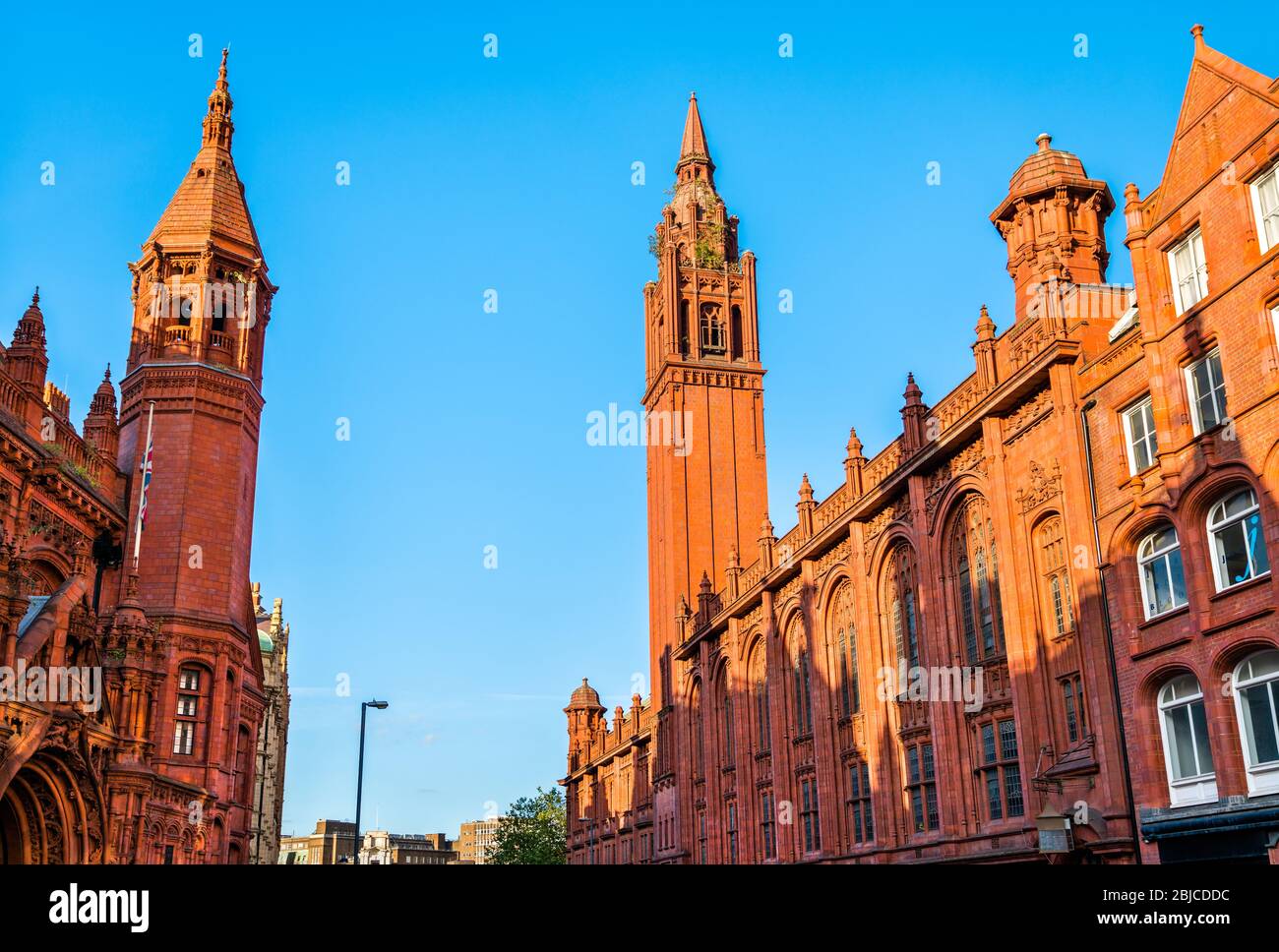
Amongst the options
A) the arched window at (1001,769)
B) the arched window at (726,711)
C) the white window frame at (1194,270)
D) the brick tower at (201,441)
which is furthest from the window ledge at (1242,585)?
the arched window at (726,711)

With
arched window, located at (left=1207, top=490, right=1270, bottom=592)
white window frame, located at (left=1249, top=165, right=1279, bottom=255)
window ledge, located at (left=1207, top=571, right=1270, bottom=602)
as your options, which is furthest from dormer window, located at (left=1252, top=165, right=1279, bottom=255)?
window ledge, located at (left=1207, top=571, right=1270, bottom=602)

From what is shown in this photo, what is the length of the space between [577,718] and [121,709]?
228 ft

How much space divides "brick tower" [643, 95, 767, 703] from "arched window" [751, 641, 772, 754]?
17.3 meters

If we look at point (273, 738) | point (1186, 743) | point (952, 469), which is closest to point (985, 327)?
point (952, 469)

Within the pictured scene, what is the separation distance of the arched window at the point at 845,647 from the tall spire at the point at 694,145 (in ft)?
161

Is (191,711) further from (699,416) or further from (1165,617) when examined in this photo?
(699,416)

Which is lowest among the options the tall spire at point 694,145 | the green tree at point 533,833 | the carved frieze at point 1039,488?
the green tree at point 533,833

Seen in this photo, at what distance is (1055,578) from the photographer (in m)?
28.4

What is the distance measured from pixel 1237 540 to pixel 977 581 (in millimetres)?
10323

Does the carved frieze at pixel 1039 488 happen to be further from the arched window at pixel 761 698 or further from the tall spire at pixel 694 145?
the tall spire at pixel 694 145

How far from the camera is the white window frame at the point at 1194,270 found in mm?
23766

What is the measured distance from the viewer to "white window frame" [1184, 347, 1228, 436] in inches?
892

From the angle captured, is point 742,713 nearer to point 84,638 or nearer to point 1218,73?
point 84,638
